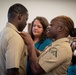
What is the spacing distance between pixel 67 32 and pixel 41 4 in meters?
3.49

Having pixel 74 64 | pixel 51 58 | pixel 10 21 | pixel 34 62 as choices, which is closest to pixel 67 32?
pixel 51 58

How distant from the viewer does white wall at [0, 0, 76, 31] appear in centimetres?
484

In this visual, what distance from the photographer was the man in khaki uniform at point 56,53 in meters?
1.41

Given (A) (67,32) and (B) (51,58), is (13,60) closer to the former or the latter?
(B) (51,58)

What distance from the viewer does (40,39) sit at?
7.37 feet

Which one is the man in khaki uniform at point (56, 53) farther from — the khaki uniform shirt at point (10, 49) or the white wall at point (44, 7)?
the white wall at point (44, 7)

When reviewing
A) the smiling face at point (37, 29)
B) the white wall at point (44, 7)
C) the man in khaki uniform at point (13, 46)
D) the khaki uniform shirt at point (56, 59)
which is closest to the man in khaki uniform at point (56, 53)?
the khaki uniform shirt at point (56, 59)

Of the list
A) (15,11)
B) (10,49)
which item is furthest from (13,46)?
(15,11)

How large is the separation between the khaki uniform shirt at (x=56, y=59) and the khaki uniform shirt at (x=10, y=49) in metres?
0.21

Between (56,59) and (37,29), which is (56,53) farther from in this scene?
(37,29)

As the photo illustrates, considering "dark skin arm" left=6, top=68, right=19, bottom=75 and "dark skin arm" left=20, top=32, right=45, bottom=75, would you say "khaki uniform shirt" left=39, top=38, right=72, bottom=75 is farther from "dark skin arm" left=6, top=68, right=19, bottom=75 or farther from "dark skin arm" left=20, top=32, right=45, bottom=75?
"dark skin arm" left=6, top=68, right=19, bottom=75

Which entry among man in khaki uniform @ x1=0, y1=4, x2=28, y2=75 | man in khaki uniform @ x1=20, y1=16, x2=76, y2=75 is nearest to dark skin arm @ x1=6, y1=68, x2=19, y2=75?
man in khaki uniform @ x1=0, y1=4, x2=28, y2=75

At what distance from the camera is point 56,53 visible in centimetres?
141

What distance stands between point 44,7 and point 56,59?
3654 mm
